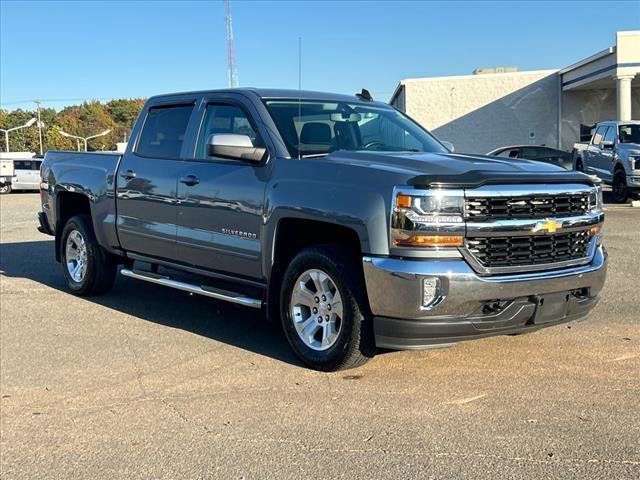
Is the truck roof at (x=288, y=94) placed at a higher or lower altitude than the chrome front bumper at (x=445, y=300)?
higher

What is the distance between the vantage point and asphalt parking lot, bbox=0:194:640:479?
11.6ft

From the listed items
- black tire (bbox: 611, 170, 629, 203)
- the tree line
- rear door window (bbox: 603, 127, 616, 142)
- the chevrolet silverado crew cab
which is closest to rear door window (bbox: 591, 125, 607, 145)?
the chevrolet silverado crew cab

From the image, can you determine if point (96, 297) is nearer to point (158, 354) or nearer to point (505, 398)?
point (158, 354)

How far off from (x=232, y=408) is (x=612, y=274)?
18.2 feet

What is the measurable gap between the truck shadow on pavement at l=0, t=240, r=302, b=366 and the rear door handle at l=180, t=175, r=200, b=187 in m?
1.29

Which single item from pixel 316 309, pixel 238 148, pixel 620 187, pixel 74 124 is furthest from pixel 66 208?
pixel 74 124

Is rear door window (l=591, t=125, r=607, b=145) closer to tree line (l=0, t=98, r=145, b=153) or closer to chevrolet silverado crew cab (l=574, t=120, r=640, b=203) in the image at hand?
chevrolet silverado crew cab (l=574, t=120, r=640, b=203)

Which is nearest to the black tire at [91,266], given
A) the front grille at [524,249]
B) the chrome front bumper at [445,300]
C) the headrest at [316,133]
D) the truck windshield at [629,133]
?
the headrest at [316,133]

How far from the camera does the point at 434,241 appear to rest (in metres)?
4.29

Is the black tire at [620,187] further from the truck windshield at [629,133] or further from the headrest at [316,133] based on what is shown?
the headrest at [316,133]

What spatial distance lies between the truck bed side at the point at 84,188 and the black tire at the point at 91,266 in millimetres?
160

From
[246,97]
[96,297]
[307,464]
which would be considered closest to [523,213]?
[307,464]

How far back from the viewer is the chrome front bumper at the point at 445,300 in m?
4.26

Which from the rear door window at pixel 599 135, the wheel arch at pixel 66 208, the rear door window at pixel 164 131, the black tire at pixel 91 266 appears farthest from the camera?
the rear door window at pixel 599 135
